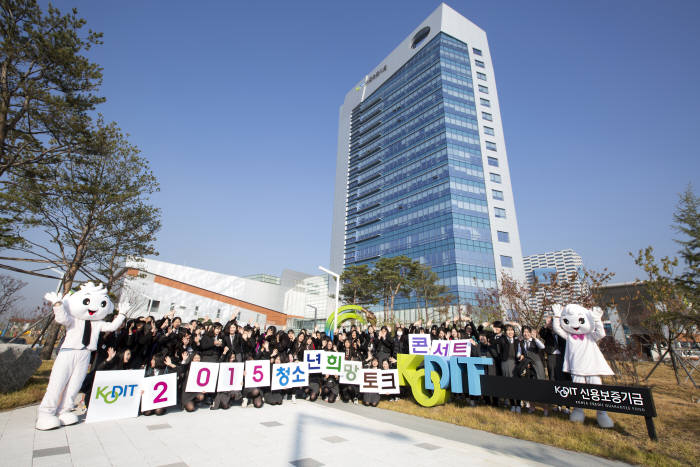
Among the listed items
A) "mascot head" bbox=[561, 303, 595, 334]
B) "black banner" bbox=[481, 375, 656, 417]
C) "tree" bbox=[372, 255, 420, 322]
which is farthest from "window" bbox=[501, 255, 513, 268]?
"black banner" bbox=[481, 375, 656, 417]

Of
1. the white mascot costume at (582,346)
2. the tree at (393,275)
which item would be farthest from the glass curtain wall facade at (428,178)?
the white mascot costume at (582,346)

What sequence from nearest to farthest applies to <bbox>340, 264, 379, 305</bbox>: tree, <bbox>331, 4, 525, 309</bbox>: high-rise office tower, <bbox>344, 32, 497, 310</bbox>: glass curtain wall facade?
<bbox>340, 264, 379, 305</bbox>: tree → <bbox>344, 32, 497, 310</bbox>: glass curtain wall facade → <bbox>331, 4, 525, 309</bbox>: high-rise office tower

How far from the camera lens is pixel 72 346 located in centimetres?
661

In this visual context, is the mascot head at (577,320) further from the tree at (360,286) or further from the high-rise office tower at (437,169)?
the high-rise office tower at (437,169)

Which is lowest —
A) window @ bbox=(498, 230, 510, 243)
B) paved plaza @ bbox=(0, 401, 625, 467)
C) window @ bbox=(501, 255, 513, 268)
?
paved plaza @ bbox=(0, 401, 625, 467)

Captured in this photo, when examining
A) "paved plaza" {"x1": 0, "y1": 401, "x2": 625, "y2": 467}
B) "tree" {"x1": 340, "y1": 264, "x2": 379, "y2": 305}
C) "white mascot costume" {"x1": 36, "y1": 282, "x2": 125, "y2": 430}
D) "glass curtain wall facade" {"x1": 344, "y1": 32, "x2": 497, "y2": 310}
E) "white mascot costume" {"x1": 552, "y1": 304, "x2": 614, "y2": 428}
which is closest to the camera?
"paved plaza" {"x1": 0, "y1": 401, "x2": 625, "y2": 467}

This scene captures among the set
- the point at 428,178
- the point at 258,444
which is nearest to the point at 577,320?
the point at 258,444

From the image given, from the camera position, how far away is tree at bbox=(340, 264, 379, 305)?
42247 mm

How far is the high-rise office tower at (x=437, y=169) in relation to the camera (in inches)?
2152

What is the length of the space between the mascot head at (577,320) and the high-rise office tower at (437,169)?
3892 centimetres

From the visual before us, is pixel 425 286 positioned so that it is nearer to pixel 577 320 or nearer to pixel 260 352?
pixel 260 352

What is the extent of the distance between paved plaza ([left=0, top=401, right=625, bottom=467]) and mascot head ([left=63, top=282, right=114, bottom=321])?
2.16m

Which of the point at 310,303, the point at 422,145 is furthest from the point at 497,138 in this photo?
the point at 310,303

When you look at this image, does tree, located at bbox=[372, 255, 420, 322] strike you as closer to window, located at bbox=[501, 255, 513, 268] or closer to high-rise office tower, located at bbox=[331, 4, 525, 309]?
high-rise office tower, located at bbox=[331, 4, 525, 309]
